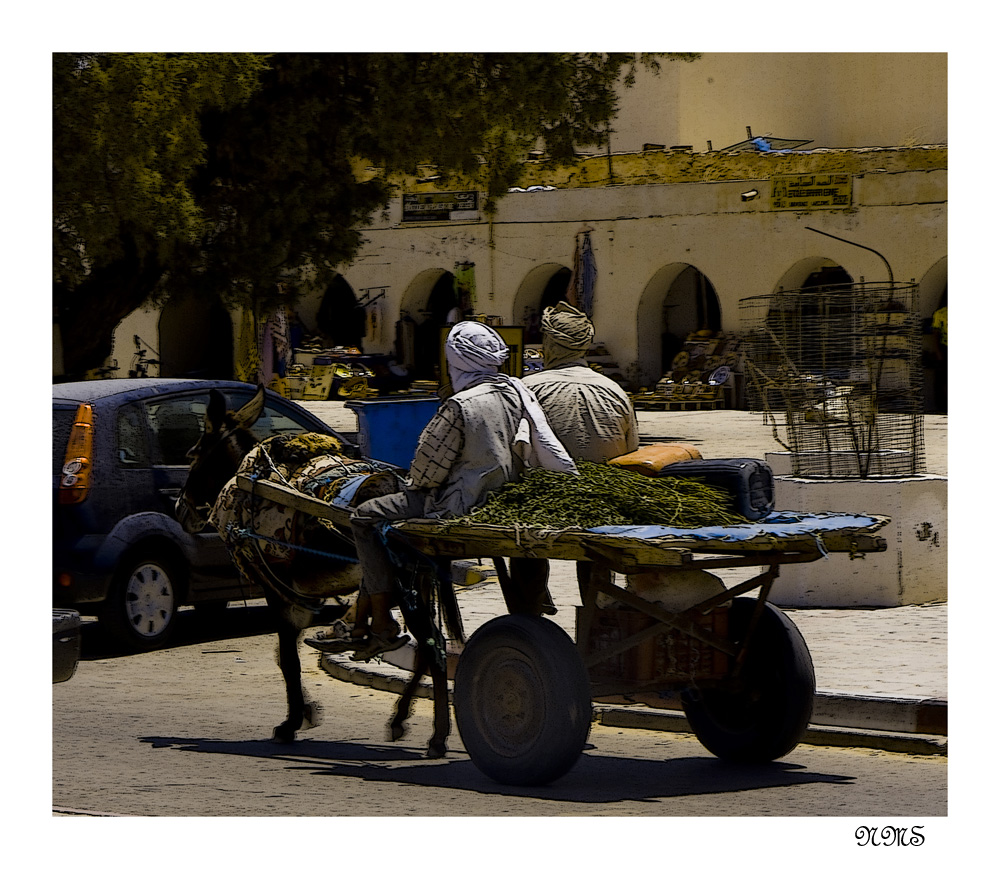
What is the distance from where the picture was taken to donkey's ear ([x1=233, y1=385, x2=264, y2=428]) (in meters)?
7.34

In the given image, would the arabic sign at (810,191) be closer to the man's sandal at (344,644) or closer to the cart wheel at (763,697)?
the cart wheel at (763,697)

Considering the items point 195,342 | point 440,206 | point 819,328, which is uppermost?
point 440,206

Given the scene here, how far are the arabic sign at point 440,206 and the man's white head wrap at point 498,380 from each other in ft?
77.2

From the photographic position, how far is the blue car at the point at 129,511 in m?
9.02

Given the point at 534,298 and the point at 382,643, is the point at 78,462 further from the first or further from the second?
the point at 534,298

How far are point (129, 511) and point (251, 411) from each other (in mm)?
2206

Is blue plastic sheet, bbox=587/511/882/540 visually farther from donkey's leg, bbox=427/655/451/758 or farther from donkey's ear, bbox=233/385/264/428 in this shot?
donkey's ear, bbox=233/385/264/428

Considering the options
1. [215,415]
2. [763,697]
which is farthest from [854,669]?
[215,415]

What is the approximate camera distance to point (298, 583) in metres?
7.17

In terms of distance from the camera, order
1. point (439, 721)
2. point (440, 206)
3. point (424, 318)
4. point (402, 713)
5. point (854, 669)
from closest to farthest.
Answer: point (439, 721) → point (402, 713) → point (854, 669) → point (440, 206) → point (424, 318)

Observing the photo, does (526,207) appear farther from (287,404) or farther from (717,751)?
(717,751)

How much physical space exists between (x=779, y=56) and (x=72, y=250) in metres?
18.9
